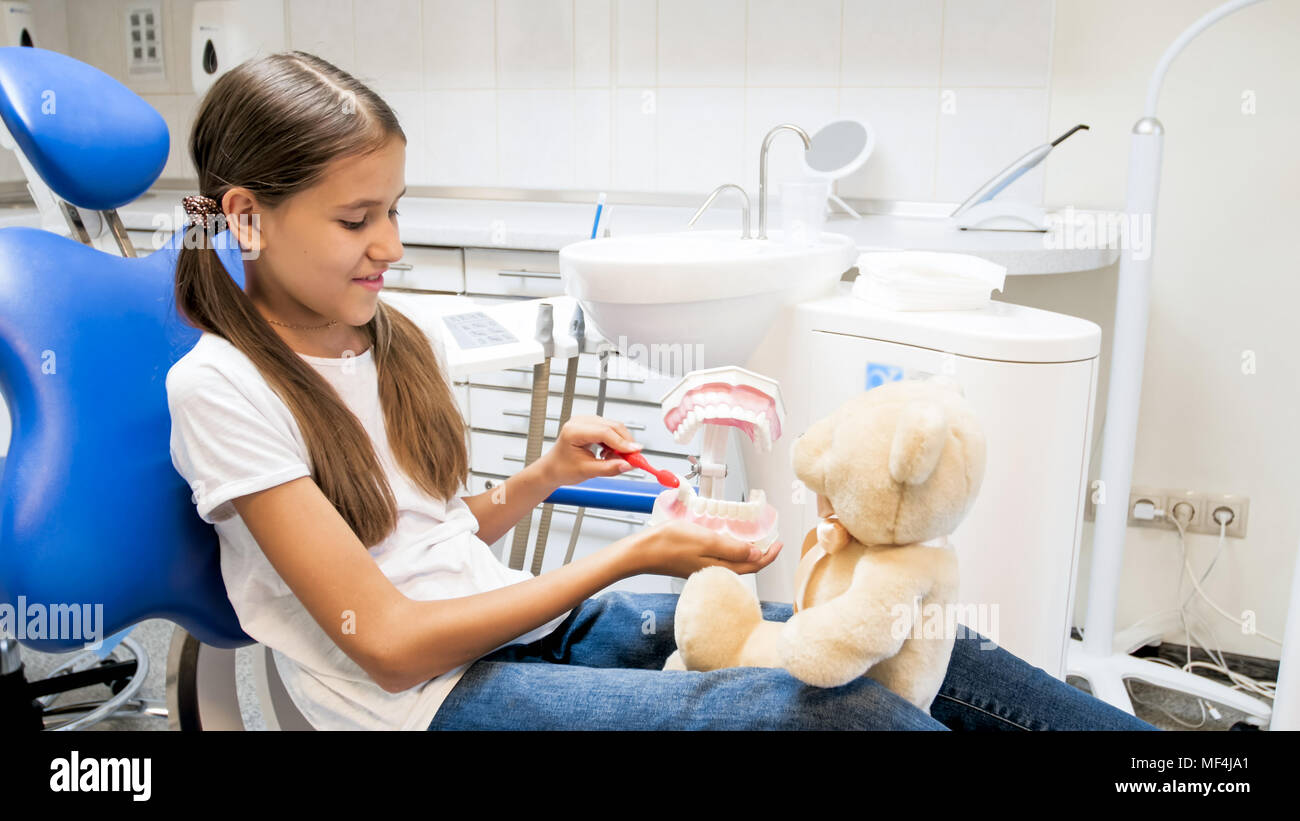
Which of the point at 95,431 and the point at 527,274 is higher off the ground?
the point at 527,274

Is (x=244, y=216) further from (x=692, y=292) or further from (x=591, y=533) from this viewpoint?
(x=591, y=533)

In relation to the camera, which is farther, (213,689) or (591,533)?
(591,533)

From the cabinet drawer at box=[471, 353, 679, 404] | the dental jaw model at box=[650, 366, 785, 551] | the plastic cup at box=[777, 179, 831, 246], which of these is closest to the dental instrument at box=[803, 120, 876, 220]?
the cabinet drawer at box=[471, 353, 679, 404]

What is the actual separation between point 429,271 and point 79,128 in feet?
4.65

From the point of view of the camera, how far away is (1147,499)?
2.16m

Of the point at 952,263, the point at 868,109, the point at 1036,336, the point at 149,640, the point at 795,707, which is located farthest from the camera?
the point at 868,109

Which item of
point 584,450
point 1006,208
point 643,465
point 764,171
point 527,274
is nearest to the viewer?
point 643,465

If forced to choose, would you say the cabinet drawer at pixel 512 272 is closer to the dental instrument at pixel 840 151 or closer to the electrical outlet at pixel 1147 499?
the dental instrument at pixel 840 151

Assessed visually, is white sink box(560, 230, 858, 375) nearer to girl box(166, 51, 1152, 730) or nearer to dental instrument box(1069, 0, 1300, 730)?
girl box(166, 51, 1152, 730)

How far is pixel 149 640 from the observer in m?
2.13

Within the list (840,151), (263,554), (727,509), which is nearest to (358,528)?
(263,554)
